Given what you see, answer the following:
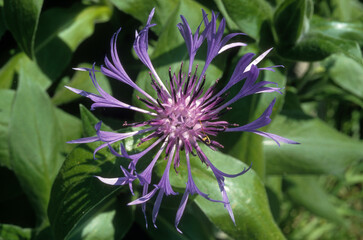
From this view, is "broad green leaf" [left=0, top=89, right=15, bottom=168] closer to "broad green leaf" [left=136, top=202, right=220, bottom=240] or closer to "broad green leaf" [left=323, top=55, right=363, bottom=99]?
"broad green leaf" [left=136, top=202, right=220, bottom=240]

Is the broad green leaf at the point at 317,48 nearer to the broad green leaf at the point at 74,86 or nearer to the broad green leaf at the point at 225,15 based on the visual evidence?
the broad green leaf at the point at 225,15

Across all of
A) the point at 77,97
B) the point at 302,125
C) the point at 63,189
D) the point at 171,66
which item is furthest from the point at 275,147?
→ the point at 63,189

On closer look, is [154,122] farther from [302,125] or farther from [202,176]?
[302,125]

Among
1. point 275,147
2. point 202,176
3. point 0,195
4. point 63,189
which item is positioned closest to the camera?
point 63,189

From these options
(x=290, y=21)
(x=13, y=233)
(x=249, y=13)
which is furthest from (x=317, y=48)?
(x=13, y=233)

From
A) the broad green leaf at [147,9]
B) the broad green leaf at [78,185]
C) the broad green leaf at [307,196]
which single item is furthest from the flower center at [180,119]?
the broad green leaf at [307,196]

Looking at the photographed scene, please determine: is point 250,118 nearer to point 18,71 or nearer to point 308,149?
point 308,149

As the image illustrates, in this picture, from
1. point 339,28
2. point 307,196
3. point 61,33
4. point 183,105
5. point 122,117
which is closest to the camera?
point 183,105
